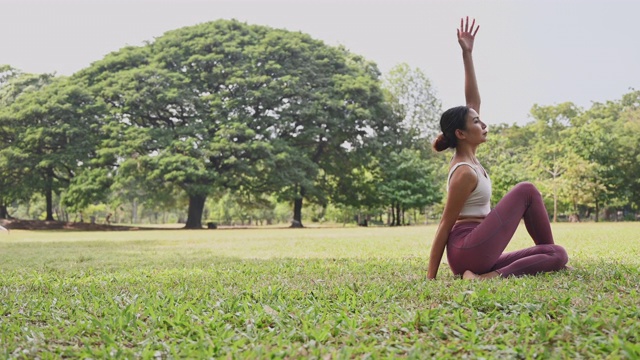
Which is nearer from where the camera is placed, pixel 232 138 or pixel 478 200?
pixel 478 200

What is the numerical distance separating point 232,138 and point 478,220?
2332cm

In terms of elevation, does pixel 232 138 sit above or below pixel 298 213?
above

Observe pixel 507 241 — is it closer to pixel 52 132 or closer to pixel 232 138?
pixel 232 138

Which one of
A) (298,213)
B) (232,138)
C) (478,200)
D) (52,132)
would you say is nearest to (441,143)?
(478,200)

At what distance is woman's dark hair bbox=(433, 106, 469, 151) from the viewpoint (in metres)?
4.30

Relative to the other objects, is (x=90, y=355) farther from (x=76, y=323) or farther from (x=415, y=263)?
(x=415, y=263)

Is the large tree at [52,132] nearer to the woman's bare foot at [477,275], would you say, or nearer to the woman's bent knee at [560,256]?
the woman's bare foot at [477,275]

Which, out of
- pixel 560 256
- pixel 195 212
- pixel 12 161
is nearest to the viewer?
pixel 560 256

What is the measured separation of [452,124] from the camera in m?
4.32

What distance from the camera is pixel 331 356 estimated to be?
2385mm

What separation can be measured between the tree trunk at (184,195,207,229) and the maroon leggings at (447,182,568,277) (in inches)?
967

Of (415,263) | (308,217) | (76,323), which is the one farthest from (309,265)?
(308,217)

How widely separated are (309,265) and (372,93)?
2451 centimetres

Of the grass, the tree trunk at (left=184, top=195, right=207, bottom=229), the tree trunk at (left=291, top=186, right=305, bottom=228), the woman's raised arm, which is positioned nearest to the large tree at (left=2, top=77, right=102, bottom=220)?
the tree trunk at (left=184, top=195, right=207, bottom=229)
